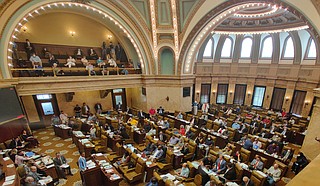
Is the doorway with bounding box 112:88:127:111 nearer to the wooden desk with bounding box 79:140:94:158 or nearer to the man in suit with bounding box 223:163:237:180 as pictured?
the wooden desk with bounding box 79:140:94:158

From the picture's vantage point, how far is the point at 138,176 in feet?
21.8

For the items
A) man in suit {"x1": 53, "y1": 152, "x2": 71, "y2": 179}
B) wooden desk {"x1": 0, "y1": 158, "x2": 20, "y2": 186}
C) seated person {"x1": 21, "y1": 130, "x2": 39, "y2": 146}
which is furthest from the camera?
seated person {"x1": 21, "y1": 130, "x2": 39, "y2": 146}

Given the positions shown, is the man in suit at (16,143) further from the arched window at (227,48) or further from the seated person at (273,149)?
the arched window at (227,48)

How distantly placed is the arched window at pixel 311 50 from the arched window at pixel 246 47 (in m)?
5.09

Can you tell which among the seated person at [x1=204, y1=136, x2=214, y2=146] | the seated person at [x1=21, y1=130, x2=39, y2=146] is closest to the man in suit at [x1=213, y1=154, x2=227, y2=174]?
the seated person at [x1=204, y1=136, x2=214, y2=146]

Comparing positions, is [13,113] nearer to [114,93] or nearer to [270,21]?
[114,93]

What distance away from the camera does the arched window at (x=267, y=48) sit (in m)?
17.8

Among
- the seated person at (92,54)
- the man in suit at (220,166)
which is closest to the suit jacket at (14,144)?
the seated person at (92,54)

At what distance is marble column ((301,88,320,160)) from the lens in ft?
24.3

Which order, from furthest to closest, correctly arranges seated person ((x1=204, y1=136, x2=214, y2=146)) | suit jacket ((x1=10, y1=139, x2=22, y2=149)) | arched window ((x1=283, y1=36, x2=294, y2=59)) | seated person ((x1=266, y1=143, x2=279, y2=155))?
arched window ((x1=283, y1=36, x2=294, y2=59)), seated person ((x1=204, y1=136, x2=214, y2=146)), suit jacket ((x1=10, y1=139, x2=22, y2=149)), seated person ((x1=266, y1=143, x2=279, y2=155))

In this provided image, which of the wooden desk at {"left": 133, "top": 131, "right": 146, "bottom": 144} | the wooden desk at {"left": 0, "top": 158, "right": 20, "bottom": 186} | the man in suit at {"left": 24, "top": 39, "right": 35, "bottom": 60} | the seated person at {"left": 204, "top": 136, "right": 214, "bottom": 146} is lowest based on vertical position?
the wooden desk at {"left": 133, "top": 131, "right": 146, "bottom": 144}

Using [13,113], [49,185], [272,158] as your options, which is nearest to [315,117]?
[272,158]

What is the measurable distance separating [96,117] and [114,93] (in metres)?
5.49

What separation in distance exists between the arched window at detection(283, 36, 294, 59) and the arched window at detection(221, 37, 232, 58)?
525 cm
